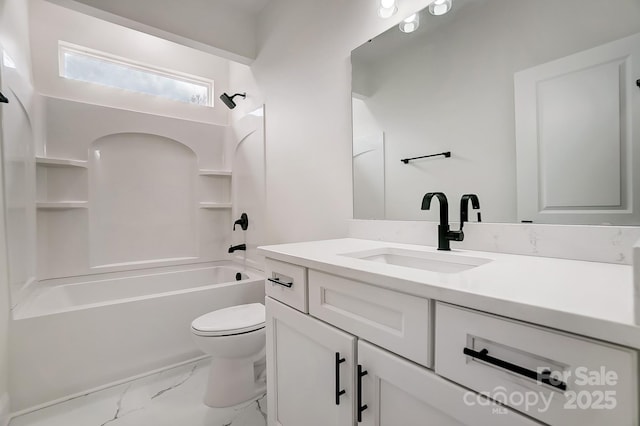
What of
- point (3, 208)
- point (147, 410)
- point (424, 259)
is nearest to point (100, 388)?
point (147, 410)

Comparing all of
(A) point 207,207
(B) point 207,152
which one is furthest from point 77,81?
(A) point 207,207

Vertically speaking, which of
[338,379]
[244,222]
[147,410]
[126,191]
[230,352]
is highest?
[126,191]

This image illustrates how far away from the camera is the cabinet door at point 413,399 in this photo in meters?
0.60

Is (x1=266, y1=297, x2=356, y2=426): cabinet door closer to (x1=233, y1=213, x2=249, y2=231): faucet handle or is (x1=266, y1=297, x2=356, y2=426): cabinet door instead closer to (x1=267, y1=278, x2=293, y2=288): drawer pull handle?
(x1=267, y1=278, x2=293, y2=288): drawer pull handle

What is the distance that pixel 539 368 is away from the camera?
536 mm

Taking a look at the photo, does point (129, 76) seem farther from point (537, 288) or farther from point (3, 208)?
point (537, 288)

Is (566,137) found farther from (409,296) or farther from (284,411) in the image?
(284,411)

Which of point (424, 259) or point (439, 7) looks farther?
point (439, 7)

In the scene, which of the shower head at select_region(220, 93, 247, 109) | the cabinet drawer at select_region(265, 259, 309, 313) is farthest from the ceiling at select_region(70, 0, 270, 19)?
the cabinet drawer at select_region(265, 259, 309, 313)

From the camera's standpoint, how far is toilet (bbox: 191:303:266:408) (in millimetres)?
1603

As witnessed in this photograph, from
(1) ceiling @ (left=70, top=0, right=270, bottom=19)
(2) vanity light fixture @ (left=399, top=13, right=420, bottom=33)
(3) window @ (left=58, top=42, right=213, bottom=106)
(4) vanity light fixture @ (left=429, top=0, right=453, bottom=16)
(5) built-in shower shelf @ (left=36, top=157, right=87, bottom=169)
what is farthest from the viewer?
(3) window @ (left=58, top=42, right=213, bottom=106)

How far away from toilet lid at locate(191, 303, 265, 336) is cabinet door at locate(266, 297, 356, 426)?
39cm

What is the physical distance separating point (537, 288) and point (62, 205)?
3.17 meters

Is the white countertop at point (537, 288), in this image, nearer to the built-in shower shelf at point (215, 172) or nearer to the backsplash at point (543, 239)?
the backsplash at point (543, 239)
